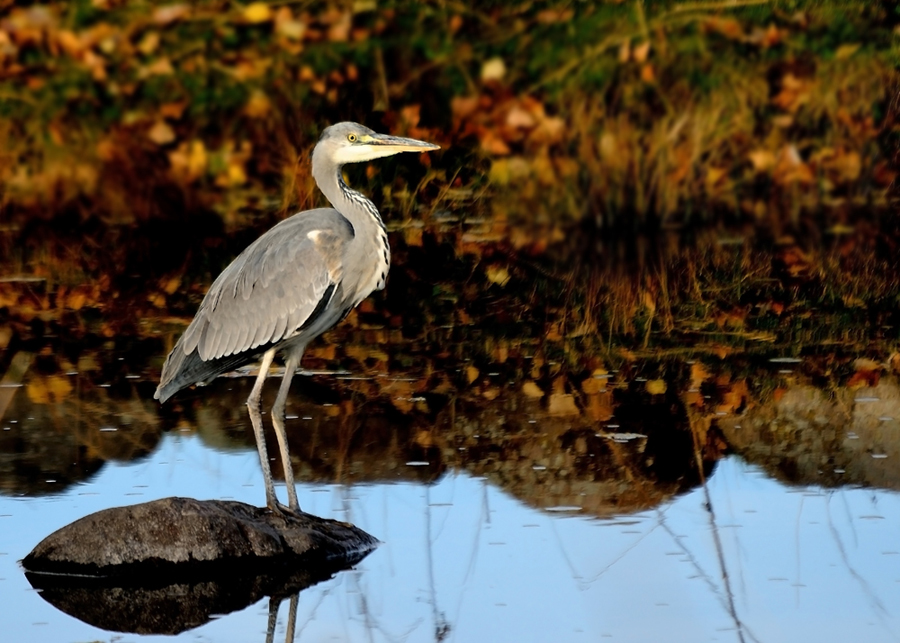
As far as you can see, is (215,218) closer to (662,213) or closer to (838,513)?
(662,213)

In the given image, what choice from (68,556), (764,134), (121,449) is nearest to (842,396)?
(121,449)

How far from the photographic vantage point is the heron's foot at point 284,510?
655cm

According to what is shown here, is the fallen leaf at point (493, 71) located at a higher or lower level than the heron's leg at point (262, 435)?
higher

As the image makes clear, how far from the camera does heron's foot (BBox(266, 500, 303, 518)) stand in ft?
21.5

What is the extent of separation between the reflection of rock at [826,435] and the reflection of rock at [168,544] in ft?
7.22

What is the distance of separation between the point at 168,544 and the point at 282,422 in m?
1.03

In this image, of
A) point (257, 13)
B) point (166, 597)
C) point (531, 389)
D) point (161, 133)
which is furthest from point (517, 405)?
point (257, 13)

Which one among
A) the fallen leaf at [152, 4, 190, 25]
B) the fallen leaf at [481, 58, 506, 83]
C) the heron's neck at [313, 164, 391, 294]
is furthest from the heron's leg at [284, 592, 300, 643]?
the fallen leaf at [152, 4, 190, 25]

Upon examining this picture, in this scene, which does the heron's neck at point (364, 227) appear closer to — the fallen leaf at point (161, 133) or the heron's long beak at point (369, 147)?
the heron's long beak at point (369, 147)

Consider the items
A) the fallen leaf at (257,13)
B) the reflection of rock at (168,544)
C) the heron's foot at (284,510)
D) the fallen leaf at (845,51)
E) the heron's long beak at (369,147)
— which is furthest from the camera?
the fallen leaf at (257,13)

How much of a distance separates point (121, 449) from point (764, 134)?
7.98 meters

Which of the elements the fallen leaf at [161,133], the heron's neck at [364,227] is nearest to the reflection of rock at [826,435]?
the heron's neck at [364,227]

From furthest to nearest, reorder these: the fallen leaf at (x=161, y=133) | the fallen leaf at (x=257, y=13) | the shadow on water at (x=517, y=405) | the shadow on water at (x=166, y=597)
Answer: the fallen leaf at (x=257, y=13), the fallen leaf at (x=161, y=133), the shadow on water at (x=517, y=405), the shadow on water at (x=166, y=597)

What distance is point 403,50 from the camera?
15469 millimetres
